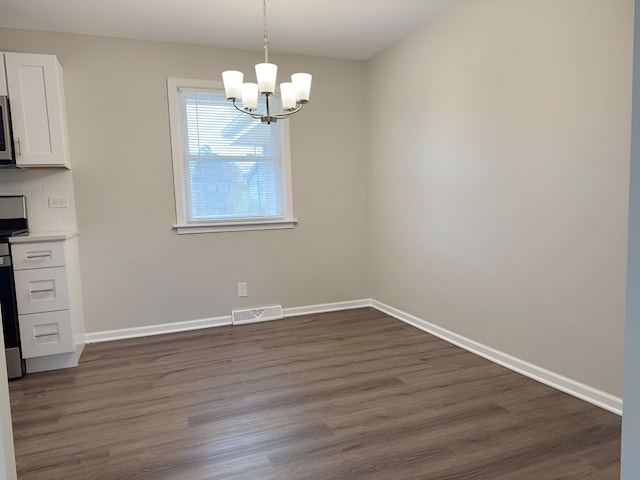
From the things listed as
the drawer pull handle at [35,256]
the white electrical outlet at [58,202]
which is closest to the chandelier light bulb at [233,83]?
the drawer pull handle at [35,256]

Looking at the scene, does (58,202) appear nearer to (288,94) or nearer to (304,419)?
(288,94)

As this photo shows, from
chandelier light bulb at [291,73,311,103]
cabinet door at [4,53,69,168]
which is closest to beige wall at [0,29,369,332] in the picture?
cabinet door at [4,53,69,168]

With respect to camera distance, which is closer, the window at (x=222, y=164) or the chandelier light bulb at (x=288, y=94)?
the chandelier light bulb at (x=288, y=94)

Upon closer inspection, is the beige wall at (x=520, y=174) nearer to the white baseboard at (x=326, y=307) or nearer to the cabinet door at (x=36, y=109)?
the white baseboard at (x=326, y=307)

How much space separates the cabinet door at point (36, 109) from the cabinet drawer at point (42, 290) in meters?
0.82

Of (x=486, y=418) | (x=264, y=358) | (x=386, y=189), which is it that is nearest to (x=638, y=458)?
(x=486, y=418)

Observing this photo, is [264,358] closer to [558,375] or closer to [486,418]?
[486,418]

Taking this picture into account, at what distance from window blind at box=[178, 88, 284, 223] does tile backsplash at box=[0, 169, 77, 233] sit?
3.02 ft

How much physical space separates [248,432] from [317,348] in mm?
1249

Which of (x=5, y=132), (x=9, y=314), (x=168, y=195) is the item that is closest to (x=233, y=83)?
(x=168, y=195)

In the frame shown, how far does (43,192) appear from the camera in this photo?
337 cm

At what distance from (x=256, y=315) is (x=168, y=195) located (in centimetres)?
138

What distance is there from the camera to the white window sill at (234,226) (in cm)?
384

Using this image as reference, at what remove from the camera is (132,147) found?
12.0ft
